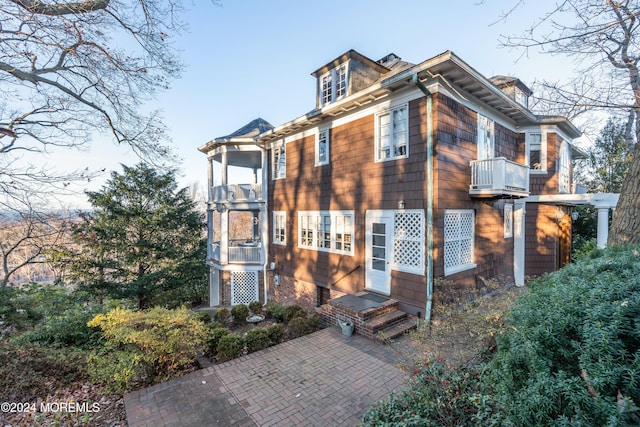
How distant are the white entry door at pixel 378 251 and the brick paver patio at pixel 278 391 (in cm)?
206

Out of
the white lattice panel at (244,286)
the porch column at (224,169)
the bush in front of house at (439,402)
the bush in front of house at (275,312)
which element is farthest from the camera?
the porch column at (224,169)

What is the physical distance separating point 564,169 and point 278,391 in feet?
43.1

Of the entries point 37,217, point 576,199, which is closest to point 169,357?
point 37,217

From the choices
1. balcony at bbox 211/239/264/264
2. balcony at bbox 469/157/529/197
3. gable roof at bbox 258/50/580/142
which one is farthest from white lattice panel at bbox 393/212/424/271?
balcony at bbox 211/239/264/264

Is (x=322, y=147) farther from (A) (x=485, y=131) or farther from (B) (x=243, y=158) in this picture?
(B) (x=243, y=158)

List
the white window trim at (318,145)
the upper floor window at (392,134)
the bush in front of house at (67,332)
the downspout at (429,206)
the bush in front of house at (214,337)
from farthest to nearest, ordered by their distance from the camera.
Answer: the white window trim at (318,145)
the upper floor window at (392,134)
the downspout at (429,206)
the bush in front of house at (214,337)
the bush in front of house at (67,332)

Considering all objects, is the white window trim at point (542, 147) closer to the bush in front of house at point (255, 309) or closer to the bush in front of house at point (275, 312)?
the bush in front of house at point (275, 312)

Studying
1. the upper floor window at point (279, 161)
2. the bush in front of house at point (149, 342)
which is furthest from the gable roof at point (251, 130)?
the bush in front of house at point (149, 342)

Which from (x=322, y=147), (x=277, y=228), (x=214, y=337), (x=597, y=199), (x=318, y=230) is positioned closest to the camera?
(x=214, y=337)

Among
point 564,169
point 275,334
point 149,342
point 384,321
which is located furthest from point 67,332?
point 564,169

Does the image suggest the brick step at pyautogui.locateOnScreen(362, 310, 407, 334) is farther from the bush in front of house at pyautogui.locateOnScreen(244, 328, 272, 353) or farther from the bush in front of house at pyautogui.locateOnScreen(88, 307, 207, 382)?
the bush in front of house at pyautogui.locateOnScreen(88, 307, 207, 382)

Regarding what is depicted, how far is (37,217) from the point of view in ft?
20.0

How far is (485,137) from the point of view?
8.21m

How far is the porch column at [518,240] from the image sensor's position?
33.3ft
